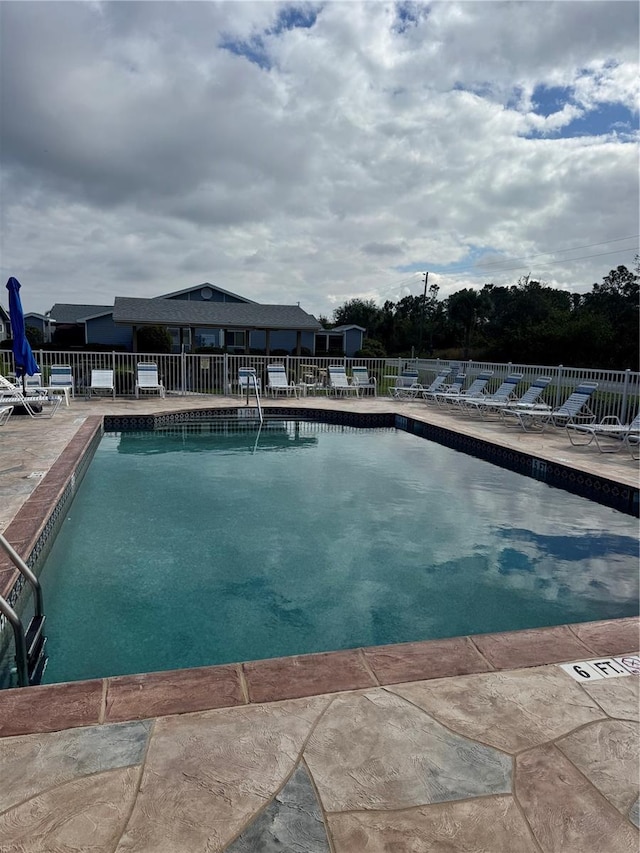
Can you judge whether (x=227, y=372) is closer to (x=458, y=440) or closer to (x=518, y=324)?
(x=458, y=440)

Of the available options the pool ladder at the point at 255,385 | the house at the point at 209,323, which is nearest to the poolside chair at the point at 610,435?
the pool ladder at the point at 255,385

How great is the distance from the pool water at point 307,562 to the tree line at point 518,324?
2701 cm

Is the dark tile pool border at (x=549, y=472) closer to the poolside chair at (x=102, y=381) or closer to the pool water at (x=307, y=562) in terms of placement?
the pool water at (x=307, y=562)

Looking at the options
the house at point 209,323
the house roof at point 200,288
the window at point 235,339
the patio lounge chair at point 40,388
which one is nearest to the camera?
the patio lounge chair at point 40,388

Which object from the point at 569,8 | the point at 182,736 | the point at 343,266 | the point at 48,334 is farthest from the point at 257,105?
the point at 48,334

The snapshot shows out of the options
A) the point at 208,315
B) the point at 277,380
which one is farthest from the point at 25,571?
the point at 208,315

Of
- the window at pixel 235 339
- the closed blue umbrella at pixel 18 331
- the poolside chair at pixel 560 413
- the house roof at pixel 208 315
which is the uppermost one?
the house roof at pixel 208 315

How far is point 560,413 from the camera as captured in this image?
32.6 feet

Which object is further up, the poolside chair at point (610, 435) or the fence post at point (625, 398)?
the fence post at point (625, 398)

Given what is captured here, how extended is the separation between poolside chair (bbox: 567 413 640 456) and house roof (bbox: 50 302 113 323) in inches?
1282

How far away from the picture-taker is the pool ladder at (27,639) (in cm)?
247

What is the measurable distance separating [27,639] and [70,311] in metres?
38.0

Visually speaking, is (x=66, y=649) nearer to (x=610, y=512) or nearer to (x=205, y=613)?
(x=205, y=613)

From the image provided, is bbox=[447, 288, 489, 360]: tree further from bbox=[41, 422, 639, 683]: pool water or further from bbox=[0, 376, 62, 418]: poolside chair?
bbox=[41, 422, 639, 683]: pool water
